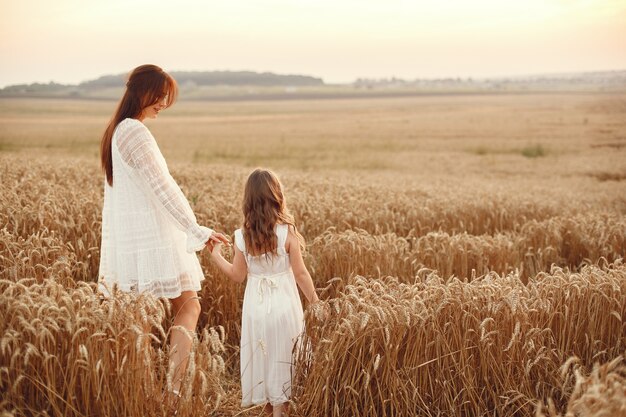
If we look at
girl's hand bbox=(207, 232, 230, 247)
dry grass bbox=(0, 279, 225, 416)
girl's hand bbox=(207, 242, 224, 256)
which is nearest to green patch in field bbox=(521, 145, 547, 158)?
girl's hand bbox=(207, 232, 230, 247)

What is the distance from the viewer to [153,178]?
399 cm

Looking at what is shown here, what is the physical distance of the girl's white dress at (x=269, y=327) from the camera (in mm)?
3852

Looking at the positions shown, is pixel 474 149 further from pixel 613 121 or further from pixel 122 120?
pixel 122 120

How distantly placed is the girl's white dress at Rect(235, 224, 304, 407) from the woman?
42cm

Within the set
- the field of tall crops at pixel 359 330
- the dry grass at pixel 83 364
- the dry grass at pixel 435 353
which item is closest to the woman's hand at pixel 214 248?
the field of tall crops at pixel 359 330

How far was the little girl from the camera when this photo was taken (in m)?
3.81

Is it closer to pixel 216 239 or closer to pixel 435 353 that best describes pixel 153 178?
pixel 216 239

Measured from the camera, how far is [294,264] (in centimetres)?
390

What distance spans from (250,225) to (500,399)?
76.0 inches

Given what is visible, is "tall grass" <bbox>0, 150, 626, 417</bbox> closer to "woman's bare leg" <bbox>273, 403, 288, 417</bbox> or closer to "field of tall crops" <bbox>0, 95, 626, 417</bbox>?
"field of tall crops" <bbox>0, 95, 626, 417</bbox>

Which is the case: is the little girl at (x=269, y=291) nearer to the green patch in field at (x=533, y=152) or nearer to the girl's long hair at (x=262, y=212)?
the girl's long hair at (x=262, y=212)

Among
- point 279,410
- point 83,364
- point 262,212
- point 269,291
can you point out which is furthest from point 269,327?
point 83,364

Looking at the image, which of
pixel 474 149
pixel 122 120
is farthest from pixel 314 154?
pixel 122 120

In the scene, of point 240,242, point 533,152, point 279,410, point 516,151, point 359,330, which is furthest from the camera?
point 516,151
